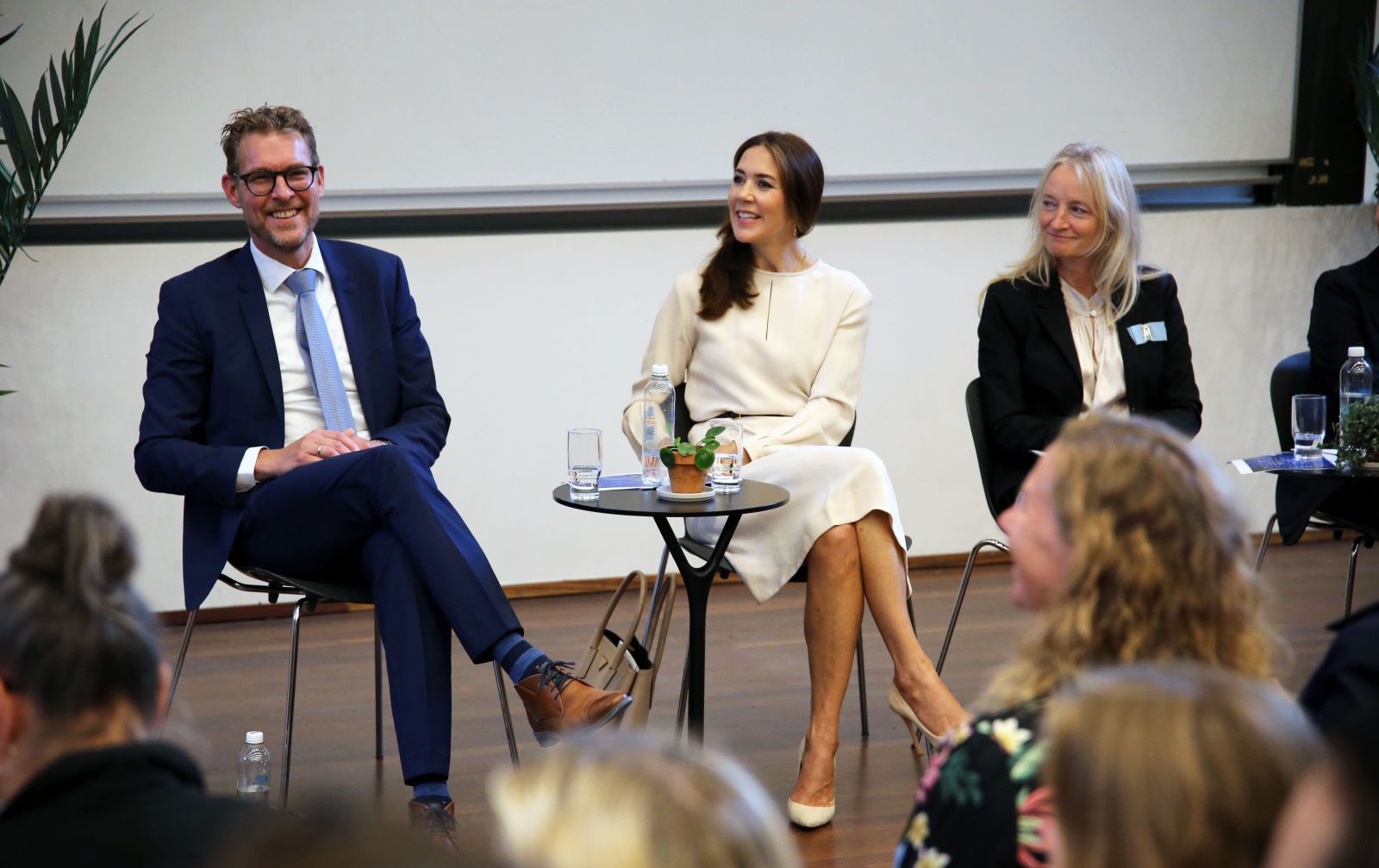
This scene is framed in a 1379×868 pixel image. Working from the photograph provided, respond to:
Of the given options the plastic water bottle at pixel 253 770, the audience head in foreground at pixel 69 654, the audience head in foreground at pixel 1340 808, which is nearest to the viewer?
the audience head in foreground at pixel 1340 808

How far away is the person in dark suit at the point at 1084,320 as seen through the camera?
3.74 m

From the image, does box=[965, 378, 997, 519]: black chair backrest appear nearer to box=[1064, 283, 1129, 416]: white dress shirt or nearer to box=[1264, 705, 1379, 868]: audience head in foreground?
box=[1064, 283, 1129, 416]: white dress shirt

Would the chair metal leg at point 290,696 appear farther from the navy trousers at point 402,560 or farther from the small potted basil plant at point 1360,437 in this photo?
the small potted basil plant at point 1360,437

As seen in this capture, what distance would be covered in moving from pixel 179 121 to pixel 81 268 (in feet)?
1.91

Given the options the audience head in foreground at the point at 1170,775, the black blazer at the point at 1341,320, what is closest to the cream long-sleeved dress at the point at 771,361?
the black blazer at the point at 1341,320

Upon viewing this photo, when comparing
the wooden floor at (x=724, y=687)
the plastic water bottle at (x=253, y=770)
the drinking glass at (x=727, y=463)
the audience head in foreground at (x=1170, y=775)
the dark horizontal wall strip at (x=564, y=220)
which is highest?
the dark horizontal wall strip at (x=564, y=220)

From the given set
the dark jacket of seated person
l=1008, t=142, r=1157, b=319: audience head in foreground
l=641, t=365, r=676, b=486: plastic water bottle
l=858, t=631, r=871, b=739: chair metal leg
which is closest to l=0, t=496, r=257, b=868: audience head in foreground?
the dark jacket of seated person

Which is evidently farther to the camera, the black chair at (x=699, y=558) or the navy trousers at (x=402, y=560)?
the black chair at (x=699, y=558)

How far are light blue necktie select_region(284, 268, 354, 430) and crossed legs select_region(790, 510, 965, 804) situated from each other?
115 cm

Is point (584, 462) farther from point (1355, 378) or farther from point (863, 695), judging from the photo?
point (1355, 378)

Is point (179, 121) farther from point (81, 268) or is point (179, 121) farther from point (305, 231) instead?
point (305, 231)

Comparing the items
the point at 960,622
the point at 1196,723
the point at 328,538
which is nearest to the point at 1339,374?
the point at 960,622

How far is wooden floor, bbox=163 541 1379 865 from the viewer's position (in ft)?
10.8

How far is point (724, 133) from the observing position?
5199 mm
